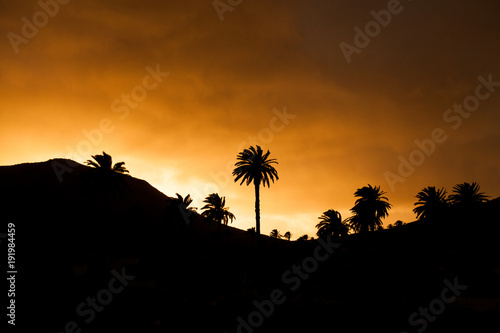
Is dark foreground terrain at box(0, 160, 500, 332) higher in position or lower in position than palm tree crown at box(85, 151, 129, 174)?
lower

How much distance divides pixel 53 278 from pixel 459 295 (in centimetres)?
2731

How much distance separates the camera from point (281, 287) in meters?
24.5

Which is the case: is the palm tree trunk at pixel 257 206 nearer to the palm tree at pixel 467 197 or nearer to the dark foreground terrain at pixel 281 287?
the dark foreground terrain at pixel 281 287

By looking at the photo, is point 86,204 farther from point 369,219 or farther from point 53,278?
point 369,219

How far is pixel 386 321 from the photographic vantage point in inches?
606

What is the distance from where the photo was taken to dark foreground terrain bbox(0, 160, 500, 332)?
1582 cm

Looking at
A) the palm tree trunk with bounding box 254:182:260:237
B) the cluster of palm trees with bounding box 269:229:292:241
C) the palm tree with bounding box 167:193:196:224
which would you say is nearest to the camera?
the palm tree trunk with bounding box 254:182:260:237

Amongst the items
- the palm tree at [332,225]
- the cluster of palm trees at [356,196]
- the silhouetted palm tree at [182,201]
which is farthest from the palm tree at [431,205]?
the silhouetted palm tree at [182,201]

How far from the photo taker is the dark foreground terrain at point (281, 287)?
51.9 feet

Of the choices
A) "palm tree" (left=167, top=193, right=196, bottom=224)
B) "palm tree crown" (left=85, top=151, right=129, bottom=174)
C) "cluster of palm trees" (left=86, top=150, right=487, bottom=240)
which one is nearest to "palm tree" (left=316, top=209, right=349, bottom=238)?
"cluster of palm trees" (left=86, top=150, right=487, bottom=240)

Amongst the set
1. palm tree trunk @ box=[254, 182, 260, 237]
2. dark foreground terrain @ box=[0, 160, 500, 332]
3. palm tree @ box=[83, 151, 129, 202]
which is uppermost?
palm tree @ box=[83, 151, 129, 202]

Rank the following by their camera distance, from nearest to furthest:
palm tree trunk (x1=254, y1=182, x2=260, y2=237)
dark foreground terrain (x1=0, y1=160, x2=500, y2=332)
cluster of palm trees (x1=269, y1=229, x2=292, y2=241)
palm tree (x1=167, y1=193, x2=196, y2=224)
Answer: dark foreground terrain (x1=0, y1=160, x2=500, y2=332) → palm tree trunk (x1=254, y1=182, x2=260, y2=237) → palm tree (x1=167, y1=193, x2=196, y2=224) → cluster of palm trees (x1=269, y1=229, x2=292, y2=241)

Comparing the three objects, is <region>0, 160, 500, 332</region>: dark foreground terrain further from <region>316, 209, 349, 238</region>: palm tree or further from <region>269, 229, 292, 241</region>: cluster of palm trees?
<region>269, 229, 292, 241</region>: cluster of palm trees

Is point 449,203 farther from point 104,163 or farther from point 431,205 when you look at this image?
point 104,163
